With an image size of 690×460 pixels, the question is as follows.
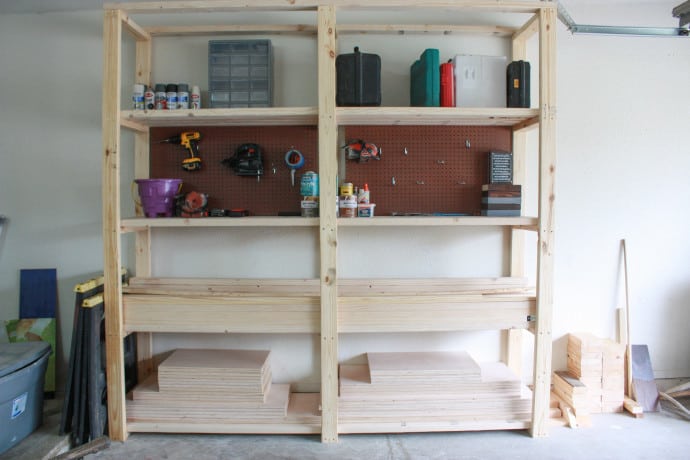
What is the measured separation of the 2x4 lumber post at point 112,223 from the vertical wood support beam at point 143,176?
0.37 m

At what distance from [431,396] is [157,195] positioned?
1815 millimetres

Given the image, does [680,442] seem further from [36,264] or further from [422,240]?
[36,264]

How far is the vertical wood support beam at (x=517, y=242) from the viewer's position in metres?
2.47

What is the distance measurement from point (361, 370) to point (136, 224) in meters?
1.48

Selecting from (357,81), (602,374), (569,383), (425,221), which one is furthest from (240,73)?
(602,374)

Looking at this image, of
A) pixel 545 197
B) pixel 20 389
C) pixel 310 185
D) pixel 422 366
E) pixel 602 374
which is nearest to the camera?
pixel 20 389

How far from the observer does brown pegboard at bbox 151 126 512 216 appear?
2.45m

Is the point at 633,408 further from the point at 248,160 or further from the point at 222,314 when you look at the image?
the point at 248,160

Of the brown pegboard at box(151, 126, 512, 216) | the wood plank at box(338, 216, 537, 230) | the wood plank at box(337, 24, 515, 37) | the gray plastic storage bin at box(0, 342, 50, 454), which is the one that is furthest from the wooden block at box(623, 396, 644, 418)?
the gray plastic storage bin at box(0, 342, 50, 454)

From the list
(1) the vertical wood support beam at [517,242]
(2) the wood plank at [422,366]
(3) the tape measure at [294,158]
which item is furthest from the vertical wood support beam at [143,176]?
(1) the vertical wood support beam at [517,242]

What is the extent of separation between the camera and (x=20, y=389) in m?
1.98

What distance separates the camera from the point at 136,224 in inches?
84.0

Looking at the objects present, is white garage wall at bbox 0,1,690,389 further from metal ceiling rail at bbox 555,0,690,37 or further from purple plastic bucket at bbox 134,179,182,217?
purple plastic bucket at bbox 134,179,182,217

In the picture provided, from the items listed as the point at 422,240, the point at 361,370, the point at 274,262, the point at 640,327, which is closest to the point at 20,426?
the point at 274,262
